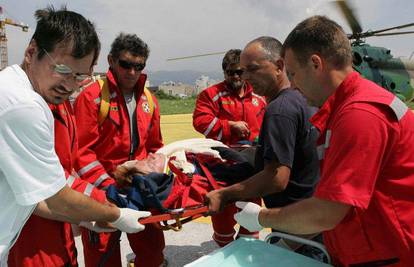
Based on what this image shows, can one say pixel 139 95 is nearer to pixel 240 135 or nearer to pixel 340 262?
pixel 240 135

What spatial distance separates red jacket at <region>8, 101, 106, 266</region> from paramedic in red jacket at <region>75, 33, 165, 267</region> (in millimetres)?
492

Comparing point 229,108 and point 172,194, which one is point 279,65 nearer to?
point 172,194

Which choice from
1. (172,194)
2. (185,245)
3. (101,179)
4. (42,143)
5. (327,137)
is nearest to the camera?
(42,143)

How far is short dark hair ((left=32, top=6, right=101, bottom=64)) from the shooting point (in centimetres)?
152

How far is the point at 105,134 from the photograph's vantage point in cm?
279

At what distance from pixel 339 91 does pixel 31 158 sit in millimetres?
1203

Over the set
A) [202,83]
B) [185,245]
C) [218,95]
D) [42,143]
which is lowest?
[202,83]

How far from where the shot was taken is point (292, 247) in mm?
2068

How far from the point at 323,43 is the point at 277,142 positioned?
2.25ft

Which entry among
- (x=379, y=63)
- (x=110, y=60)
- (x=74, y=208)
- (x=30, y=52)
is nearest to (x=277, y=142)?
(x=74, y=208)

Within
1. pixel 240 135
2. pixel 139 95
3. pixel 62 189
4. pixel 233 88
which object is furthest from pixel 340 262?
pixel 233 88

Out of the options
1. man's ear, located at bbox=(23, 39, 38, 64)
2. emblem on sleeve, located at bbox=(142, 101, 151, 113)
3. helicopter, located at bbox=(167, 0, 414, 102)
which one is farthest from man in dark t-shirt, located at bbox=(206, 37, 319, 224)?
helicopter, located at bbox=(167, 0, 414, 102)

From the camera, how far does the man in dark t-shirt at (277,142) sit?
6.72 ft

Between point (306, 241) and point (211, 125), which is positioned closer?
point (306, 241)
